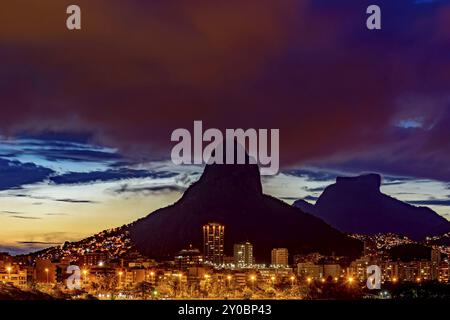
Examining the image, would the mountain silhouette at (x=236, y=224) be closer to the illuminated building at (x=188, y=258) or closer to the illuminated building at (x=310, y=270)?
the illuminated building at (x=188, y=258)

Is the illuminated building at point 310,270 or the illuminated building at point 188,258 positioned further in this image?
the illuminated building at point 188,258

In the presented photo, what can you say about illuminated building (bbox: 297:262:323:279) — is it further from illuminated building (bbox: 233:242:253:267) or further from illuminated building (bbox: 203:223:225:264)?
illuminated building (bbox: 203:223:225:264)

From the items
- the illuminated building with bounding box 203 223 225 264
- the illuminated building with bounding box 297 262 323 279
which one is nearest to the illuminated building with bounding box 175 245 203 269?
the illuminated building with bounding box 203 223 225 264

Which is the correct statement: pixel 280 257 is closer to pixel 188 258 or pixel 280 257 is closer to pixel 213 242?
pixel 213 242

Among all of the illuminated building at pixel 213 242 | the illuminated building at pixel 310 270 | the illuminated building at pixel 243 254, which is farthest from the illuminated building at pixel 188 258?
the illuminated building at pixel 310 270

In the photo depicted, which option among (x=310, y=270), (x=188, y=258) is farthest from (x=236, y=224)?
(x=310, y=270)
